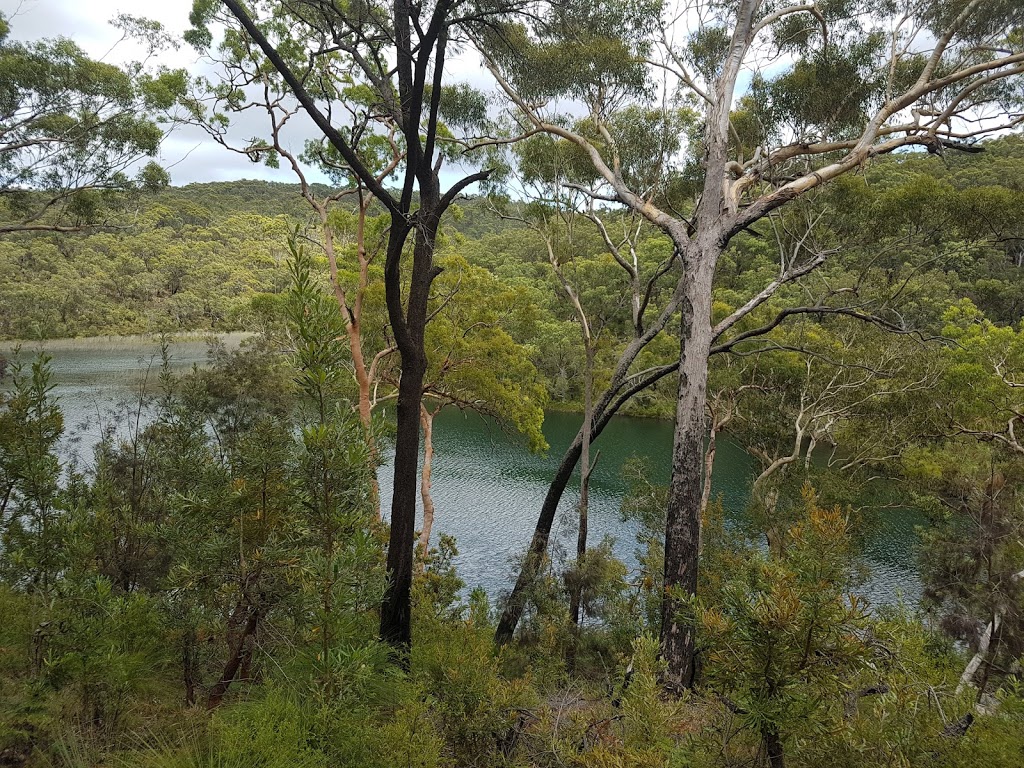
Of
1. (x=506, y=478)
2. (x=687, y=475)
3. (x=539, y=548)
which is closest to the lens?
(x=687, y=475)

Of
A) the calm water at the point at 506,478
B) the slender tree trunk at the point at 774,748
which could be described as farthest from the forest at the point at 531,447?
the calm water at the point at 506,478

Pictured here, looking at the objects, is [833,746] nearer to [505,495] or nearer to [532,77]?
[532,77]

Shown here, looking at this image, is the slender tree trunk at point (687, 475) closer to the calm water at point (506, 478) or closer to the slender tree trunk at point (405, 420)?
the slender tree trunk at point (405, 420)

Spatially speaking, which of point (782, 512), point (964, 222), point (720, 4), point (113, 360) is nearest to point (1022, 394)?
point (964, 222)

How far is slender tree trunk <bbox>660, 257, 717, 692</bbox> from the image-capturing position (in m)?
4.44

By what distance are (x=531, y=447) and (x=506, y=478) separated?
6.56 meters

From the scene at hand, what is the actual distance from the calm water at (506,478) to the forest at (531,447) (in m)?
1.19

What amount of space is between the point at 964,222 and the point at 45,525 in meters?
11.1

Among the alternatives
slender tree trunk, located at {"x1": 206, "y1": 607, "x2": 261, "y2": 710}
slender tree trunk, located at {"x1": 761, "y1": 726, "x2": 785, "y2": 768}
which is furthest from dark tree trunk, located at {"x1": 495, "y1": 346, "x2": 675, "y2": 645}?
slender tree trunk, located at {"x1": 761, "y1": 726, "x2": 785, "y2": 768}

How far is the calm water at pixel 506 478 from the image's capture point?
12.2 m

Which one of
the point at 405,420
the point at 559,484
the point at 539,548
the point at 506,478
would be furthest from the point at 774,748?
the point at 506,478

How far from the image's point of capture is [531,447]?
441 inches

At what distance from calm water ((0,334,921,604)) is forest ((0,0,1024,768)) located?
1.19 m

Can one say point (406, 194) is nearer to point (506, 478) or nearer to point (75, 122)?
point (75, 122)
